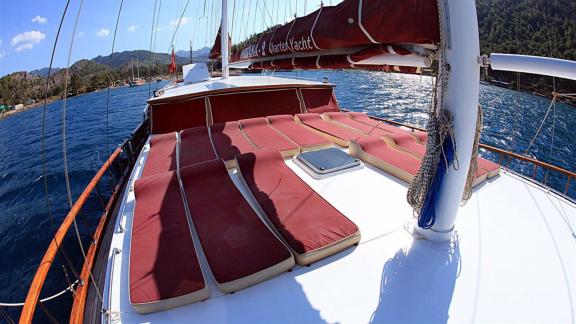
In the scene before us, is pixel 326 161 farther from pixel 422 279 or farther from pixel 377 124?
pixel 377 124

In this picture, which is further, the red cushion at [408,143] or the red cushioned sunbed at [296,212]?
the red cushion at [408,143]

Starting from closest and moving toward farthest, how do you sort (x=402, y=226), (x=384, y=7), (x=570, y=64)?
1. (x=570, y=64)
2. (x=384, y=7)
3. (x=402, y=226)

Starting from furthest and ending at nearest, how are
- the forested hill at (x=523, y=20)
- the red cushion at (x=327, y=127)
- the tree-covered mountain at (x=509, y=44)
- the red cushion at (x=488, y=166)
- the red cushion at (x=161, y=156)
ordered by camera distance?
the red cushion at (x=327, y=127) → the forested hill at (x=523, y=20) → the tree-covered mountain at (x=509, y=44) → the red cushion at (x=161, y=156) → the red cushion at (x=488, y=166)

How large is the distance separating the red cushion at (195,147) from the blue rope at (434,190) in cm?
367

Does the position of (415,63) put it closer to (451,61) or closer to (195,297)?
(451,61)

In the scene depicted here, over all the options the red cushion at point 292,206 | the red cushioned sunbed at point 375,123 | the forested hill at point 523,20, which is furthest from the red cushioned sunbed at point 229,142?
the forested hill at point 523,20

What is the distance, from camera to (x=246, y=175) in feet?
13.8

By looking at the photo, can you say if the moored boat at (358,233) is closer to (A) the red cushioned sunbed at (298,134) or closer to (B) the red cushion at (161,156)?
(B) the red cushion at (161,156)

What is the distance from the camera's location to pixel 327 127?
6738mm

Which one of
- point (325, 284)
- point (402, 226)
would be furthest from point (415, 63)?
point (325, 284)

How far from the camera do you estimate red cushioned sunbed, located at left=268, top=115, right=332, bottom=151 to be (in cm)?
557

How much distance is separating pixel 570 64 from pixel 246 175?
364 cm

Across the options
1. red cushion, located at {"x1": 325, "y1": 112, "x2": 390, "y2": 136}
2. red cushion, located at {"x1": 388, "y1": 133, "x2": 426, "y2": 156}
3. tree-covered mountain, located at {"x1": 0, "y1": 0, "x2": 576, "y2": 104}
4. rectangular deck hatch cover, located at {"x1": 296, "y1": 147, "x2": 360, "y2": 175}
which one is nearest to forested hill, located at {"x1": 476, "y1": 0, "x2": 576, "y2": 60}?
tree-covered mountain, located at {"x1": 0, "y1": 0, "x2": 576, "y2": 104}

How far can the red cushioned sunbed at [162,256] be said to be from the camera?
2.29 meters
